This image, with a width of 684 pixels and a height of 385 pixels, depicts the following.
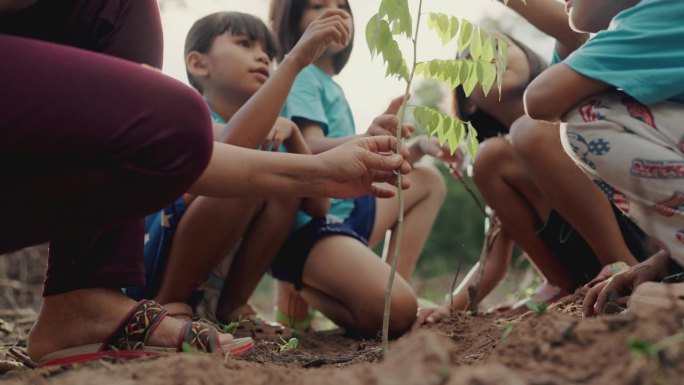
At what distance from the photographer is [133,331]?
164 centimetres

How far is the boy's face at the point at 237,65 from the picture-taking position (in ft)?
10.1

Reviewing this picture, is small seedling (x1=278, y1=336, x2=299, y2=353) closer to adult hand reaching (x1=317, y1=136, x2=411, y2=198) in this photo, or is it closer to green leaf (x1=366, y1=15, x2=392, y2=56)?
adult hand reaching (x1=317, y1=136, x2=411, y2=198)

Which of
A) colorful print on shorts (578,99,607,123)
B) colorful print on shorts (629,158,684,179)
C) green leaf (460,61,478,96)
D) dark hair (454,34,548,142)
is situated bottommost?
dark hair (454,34,548,142)

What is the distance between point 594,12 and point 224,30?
1.86m

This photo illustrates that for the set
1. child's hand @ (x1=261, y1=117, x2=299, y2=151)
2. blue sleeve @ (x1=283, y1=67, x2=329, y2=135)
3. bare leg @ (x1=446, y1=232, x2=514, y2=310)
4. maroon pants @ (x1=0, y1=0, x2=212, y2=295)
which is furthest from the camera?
bare leg @ (x1=446, y1=232, x2=514, y2=310)

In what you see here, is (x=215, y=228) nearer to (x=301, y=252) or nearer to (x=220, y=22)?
(x=301, y=252)

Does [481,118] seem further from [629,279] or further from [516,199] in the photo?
[629,279]

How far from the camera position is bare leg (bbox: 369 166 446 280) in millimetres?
3436

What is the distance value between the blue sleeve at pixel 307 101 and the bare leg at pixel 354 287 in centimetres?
60

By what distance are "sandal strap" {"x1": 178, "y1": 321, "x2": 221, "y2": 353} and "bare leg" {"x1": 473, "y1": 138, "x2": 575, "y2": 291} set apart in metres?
1.62

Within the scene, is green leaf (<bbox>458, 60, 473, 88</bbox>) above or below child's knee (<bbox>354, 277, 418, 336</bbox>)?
above

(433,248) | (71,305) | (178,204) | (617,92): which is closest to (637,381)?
(617,92)

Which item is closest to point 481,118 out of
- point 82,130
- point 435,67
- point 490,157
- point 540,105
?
point 490,157

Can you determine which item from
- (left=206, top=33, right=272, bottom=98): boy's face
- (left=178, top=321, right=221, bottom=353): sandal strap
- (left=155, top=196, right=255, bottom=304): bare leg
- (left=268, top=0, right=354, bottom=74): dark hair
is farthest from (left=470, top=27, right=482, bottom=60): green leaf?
(left=268, top=0, right=354, bottom=74): dark hair
